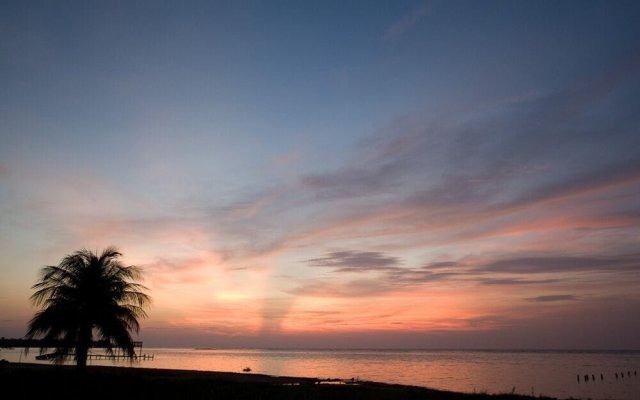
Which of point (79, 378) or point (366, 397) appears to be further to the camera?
point (79, 378)

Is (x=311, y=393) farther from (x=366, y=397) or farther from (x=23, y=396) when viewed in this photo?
(x=23, y=396)

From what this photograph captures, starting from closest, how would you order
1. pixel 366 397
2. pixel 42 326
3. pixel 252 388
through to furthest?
pixel 366 397, pixel 252 388, pixel 42 326

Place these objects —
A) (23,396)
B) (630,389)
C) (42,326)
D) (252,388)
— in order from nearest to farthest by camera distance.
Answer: (23,396), (252,388), (42,326), (630,389)

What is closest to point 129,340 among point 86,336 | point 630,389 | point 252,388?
point 86,336

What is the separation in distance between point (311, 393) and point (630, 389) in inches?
2784

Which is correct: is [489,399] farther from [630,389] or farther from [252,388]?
[630,389]

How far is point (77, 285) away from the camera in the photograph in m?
29.5

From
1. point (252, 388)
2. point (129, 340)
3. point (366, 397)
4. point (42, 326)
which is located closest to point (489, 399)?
point (366, 397)

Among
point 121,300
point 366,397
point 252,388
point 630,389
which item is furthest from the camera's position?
point 630,389

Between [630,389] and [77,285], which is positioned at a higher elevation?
[77,285]

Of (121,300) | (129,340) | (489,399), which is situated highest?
(121,300)

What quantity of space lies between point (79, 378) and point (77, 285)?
5.51m

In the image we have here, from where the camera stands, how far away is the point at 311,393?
25531 mm

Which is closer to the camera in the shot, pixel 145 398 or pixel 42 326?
pixel 145 398
